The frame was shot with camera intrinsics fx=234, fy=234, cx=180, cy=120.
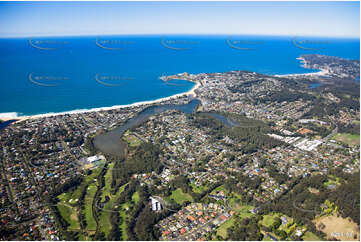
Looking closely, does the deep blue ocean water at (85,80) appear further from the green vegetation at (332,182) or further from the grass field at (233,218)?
the grass field at (233,218)

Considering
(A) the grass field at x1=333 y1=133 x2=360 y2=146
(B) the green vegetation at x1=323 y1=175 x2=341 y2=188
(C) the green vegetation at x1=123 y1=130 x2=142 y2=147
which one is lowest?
(C) the green vegetation at x1=123 y1=130 x2=142 y2=147

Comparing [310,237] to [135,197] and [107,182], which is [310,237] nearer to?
[135,197]

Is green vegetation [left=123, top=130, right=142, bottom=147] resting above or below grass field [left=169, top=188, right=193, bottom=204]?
above

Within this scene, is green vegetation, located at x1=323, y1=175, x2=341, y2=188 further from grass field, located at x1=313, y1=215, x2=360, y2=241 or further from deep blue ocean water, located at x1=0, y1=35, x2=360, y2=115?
deep blue ocean water, located at x1=0, y1=35, x2=360, y2=115

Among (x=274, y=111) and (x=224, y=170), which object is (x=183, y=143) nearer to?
(x=224, y=170)

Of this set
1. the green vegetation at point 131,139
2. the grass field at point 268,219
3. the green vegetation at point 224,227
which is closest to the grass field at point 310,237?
the grass field at point 268,219

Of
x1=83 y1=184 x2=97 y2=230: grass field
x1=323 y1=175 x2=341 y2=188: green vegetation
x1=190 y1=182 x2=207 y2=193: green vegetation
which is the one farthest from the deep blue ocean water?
x1=190 y1=182 x2=207 y2=193: green vegetation

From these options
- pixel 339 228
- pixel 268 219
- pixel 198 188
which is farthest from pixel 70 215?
pixel 339 228
